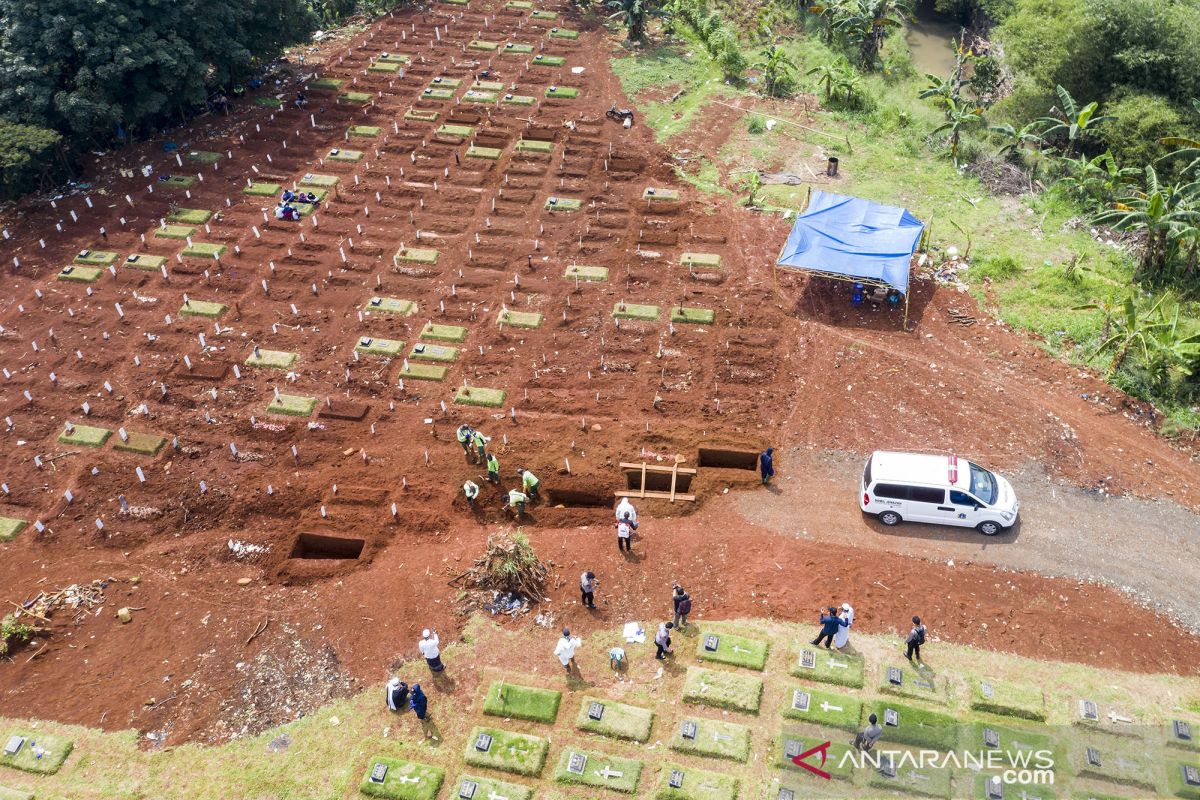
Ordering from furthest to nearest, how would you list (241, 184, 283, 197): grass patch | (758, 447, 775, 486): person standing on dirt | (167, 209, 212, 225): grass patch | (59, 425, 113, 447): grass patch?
(241, 184, 283, 197): grass patch → (167, 209, 212, 225): grass patch → (59, 425, 113, 447): grass patch → (758, 447, 775, 486): person standing on dirt

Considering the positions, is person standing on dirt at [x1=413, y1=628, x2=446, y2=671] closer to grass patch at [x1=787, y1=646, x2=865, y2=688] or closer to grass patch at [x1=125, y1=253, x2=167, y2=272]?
grass patch at [x1=787, y1=646, x2=865, y2=688]

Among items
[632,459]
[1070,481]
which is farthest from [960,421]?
[632,459]

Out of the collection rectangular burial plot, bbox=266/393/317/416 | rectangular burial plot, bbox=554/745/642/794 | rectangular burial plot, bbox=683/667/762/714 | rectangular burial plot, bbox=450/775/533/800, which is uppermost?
rectangular burial plot, bbox=266/393/317/416

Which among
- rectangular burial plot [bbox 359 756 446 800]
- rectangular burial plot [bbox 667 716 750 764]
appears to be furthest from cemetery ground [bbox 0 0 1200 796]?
rectangular burial plot [bbox 667 716 750 764]

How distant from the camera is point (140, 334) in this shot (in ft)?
99.1

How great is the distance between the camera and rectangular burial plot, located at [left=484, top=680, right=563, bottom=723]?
18.8 metres

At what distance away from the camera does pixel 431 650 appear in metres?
19.1

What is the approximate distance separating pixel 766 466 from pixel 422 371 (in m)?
12.1

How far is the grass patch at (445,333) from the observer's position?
29656mm

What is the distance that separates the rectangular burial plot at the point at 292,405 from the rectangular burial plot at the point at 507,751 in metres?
13.2

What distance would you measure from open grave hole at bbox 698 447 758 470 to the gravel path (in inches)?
47.0

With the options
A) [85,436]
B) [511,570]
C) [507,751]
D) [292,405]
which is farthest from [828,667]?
[85,436]

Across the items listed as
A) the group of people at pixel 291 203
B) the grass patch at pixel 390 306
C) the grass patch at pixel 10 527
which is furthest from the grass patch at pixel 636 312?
the grass patch at pixel 10 527

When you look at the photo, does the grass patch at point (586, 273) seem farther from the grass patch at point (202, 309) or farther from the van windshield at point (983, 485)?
the van windshield at point (983, 485)
